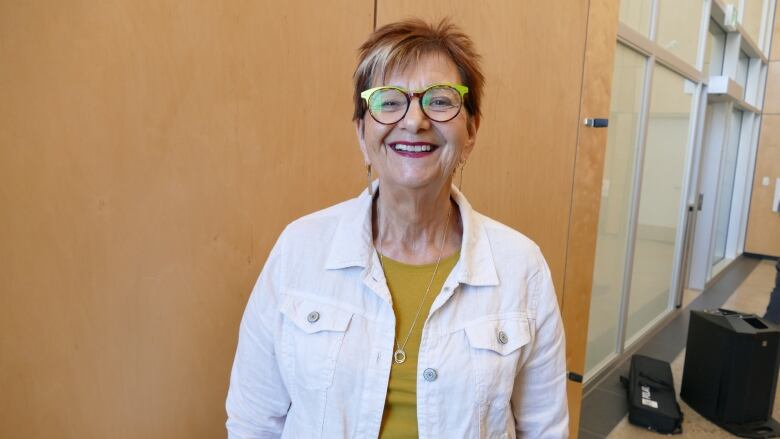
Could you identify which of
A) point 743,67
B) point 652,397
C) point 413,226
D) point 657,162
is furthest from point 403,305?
point 743,67

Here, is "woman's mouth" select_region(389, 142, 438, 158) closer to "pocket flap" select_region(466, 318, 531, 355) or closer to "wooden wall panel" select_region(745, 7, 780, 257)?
"pocket flap" select_region(466, 318, 531, 355)

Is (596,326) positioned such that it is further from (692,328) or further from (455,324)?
(455,324)

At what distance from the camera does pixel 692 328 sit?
3.41 meters

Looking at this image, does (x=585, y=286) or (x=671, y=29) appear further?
(x=671, y=29)

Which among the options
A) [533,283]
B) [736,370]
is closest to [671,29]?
[736,370]

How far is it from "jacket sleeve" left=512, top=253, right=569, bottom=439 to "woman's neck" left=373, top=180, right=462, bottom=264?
0.23 metres

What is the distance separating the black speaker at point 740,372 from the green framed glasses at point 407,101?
2.93 m

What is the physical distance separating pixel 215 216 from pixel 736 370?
3288 millimetres

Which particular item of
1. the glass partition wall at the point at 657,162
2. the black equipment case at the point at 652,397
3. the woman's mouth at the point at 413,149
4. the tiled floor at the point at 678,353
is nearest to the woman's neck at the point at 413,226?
the woman's mouth at the point at 413,149

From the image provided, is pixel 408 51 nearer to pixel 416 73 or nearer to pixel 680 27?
pixel 416 73

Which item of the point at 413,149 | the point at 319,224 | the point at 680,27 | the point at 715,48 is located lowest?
the point at 319,224

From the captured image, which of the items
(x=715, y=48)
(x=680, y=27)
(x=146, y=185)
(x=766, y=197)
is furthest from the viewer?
(x=766, y=197)

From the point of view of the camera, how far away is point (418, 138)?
105cm

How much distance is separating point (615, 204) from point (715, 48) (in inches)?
161
